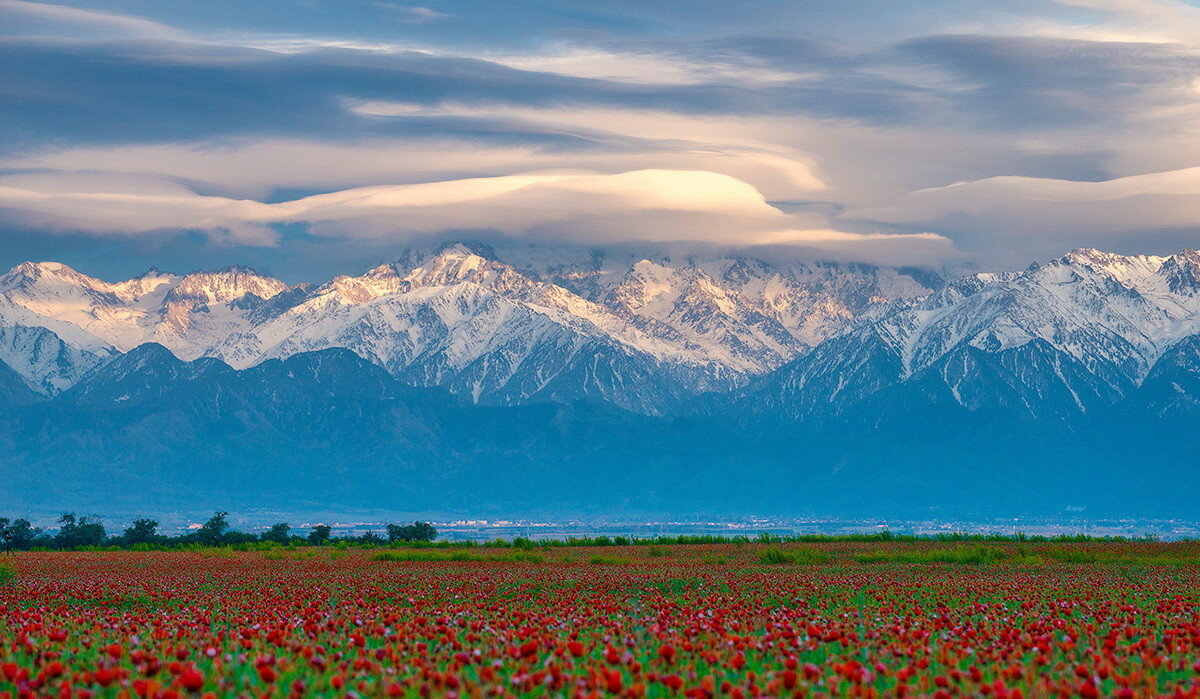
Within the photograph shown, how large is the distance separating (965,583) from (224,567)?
89.6ft

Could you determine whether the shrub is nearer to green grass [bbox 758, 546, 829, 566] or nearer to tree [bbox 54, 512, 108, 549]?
green grass [bbox 758, 546, 829, 566]

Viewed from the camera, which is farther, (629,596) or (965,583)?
(965,583)

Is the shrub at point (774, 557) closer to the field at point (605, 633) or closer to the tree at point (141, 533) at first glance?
the field at point (605, 633)

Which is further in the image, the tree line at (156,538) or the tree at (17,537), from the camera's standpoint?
the tree at (17,537)

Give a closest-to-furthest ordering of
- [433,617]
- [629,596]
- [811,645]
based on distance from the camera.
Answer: [811,645] < [433,617] < [629,596]

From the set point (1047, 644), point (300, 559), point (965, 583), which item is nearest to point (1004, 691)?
point (1047, 644)

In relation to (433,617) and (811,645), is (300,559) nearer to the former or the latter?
(433,617)

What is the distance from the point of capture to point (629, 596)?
3341 cm

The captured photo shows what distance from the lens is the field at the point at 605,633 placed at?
15008mm

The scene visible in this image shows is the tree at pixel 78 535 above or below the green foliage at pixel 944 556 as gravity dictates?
above

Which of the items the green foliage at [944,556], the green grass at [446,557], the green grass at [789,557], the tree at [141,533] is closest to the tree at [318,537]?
the tree at [141,533]

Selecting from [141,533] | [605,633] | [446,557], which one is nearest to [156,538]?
[141,533]

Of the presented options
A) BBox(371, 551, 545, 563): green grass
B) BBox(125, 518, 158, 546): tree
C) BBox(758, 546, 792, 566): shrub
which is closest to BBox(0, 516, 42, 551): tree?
BBox(125, 518, 158, 546): tree

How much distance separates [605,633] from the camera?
2205 centimetres
